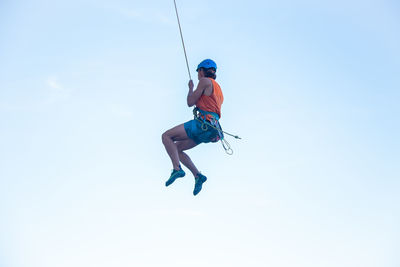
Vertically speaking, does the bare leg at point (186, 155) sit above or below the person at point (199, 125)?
below

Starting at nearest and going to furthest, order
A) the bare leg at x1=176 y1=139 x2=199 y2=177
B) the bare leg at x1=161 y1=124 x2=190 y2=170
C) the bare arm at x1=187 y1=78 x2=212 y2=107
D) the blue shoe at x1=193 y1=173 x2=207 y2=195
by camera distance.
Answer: the bare arm at x1=187 y1=78 x2=212 y2=107 < the bare leg at x1=161 y1=124 x2=190 y2=170 < the bare leg at x1=176 y1=139 x2=199 y2=177 < the blue shoe at x1=193 y1=173 x2=207 y2=195

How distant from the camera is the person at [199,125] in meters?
7.66

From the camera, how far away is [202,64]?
25.9ft

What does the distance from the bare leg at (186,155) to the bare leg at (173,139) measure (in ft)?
0.39

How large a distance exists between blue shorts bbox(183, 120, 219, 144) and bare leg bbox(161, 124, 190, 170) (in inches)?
3.3

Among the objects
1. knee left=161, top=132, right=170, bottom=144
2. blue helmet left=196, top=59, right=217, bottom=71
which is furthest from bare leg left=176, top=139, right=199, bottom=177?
blue helmet left=196, top=59, right=217, bottom=71

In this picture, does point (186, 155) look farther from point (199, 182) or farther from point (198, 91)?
point (198, 91)

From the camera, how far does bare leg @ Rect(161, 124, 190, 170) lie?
25.5 feet

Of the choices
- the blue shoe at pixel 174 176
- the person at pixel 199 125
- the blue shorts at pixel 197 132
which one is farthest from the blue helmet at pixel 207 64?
the blue shoe at pixel 174 176

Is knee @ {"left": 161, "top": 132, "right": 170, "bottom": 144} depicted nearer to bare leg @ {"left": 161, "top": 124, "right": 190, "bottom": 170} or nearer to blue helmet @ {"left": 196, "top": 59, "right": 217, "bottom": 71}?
bare leg @ {"left": 161, "top": 124, "right": 190, "bottom": 170}

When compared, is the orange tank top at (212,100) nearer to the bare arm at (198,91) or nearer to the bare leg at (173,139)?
the bare arm at (198,91)

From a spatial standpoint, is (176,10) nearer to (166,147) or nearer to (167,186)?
(166,147)

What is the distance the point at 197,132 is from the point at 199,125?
0.12 meters

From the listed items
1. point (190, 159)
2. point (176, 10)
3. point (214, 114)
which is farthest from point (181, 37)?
point (190, 159)
